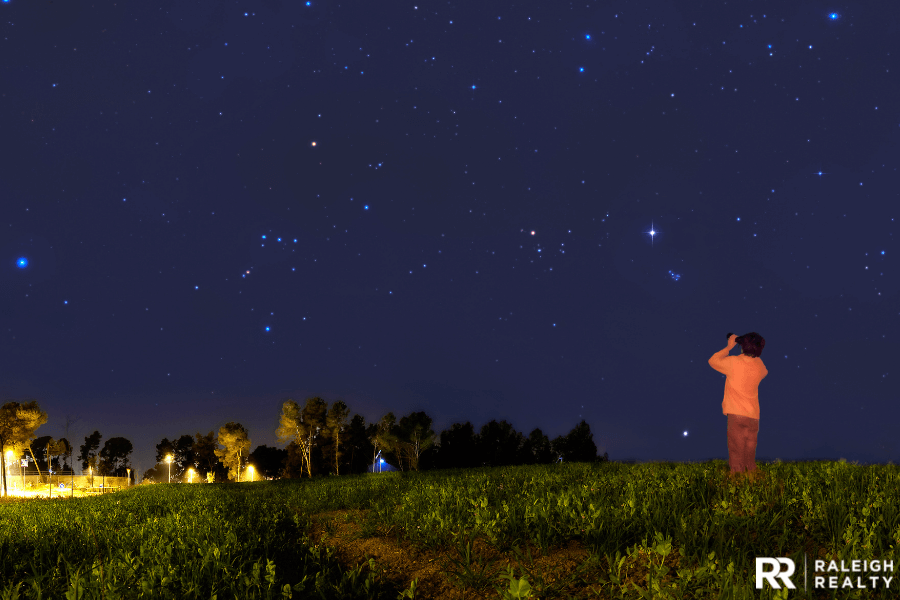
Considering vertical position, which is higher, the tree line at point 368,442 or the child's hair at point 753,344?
the child's hair at point 753,344

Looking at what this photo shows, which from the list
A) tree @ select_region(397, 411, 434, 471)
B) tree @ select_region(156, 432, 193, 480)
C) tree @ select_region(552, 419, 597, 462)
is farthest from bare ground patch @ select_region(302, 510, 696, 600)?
tree @ select_region(156, 432, 193, 480)

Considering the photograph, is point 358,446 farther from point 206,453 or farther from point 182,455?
point 182,455

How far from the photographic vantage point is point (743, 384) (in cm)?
782

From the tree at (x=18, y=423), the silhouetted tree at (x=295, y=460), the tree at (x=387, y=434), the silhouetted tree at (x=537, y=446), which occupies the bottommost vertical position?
the silhouetted tree at (x=295, y=460)

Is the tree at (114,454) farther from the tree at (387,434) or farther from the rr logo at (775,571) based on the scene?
the rr logo at (775,571)

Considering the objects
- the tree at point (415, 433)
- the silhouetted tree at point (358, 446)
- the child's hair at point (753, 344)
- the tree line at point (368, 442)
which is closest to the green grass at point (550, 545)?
the child's hair at point (753, 344)

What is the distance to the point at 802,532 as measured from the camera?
430cm

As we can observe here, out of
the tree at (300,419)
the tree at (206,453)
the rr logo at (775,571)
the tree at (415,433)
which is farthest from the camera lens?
the tree at (206,453)

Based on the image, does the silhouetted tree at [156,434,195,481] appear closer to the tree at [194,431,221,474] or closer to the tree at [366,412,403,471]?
the tree at [194,431,221,474]

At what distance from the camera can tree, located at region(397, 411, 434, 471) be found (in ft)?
140

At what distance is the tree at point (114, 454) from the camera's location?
313ft

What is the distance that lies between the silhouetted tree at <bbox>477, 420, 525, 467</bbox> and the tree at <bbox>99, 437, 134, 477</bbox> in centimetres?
8390

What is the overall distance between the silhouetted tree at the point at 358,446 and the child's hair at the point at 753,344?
2190 inches

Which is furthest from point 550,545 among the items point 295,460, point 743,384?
point 295,460
